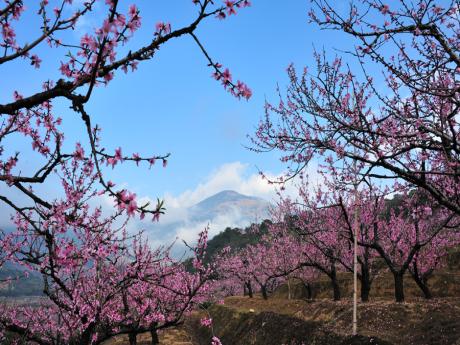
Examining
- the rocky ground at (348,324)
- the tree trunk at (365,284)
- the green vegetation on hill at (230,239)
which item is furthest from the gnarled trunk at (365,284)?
the green vegetation on hill at (230,239)

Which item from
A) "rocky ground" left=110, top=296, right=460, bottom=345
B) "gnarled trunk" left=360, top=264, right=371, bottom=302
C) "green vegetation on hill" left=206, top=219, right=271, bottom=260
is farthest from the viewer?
"green vegetation on hill" left=206, top=219, right=271, bottom=260

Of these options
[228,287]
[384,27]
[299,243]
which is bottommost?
[228,287]

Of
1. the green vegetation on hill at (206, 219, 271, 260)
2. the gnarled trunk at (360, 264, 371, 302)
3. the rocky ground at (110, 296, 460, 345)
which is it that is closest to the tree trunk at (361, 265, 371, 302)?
the gnarled trunk at (360, 264, 371, 302)

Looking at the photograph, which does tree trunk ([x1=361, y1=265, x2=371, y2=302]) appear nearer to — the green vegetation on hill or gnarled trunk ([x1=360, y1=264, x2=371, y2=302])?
gnarled trunk ([x1=360, y1=264, x2=371, y2=302])

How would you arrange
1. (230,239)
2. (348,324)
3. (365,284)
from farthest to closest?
1. (230,239)
2. (365,284)
3. (348,324)

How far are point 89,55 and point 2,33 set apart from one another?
230cm

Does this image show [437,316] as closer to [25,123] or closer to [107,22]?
[25,123]

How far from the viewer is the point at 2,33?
17.9 feet

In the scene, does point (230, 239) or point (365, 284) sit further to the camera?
point (230, 239)

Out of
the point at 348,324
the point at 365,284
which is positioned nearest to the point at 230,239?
the point at 365,284

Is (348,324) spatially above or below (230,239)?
below

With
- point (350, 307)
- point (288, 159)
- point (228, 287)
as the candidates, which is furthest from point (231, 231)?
point (288, 159)

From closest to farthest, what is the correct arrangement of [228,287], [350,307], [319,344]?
[319,344]
[350,307]
[228,287]

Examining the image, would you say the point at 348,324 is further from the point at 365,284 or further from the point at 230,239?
the point at 230,239
